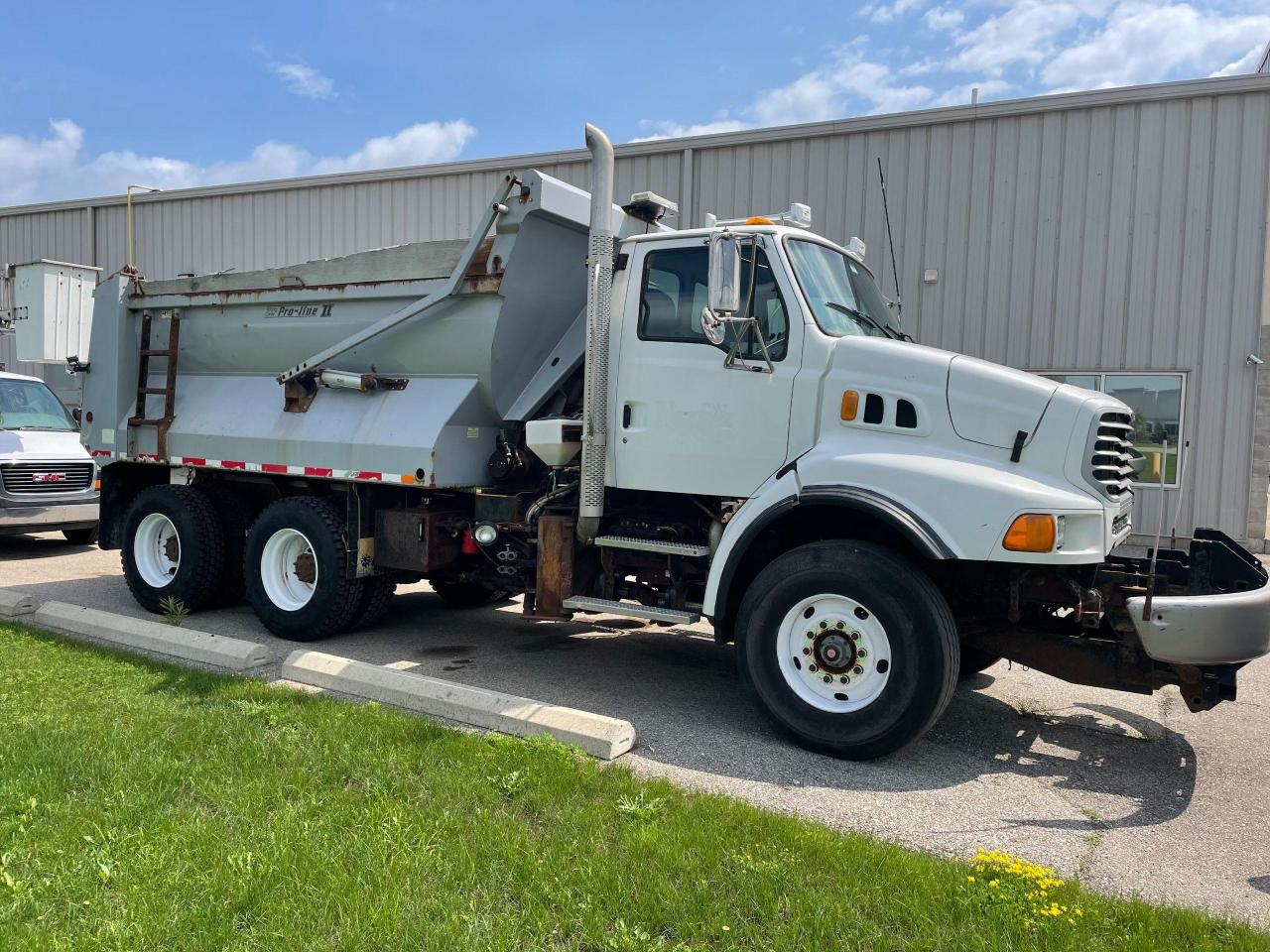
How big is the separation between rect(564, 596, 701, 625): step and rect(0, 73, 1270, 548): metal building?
322 inches

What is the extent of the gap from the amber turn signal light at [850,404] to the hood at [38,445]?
945cm

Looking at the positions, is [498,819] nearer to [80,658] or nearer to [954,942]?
[954,942]

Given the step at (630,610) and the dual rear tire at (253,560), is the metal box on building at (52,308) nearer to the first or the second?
the dual rear tire at (253,560)

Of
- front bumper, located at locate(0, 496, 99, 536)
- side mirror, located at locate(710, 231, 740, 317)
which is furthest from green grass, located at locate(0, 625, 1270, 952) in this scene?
front bumper, located at locate(0, 496, 99, 536)

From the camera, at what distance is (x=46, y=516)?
10.9 metres

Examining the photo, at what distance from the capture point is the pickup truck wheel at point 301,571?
7154 millimetres

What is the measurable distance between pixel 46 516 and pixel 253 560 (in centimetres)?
504

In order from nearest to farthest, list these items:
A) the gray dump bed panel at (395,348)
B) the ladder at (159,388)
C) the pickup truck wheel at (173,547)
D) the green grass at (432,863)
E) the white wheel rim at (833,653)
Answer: the green grass at (432,863) → the white wheel rim at (833,653) → the gray dump bed panel at (395,348) → the pickup truck wheel at (173,547) → the ladder at (159,388)

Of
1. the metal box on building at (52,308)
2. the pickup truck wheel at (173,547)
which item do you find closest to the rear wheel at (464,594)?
the pickup truck wheel at (173,547)

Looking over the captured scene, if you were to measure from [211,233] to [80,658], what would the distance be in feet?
49.1

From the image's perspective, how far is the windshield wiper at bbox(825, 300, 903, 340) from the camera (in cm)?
562

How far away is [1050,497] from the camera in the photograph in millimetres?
4578

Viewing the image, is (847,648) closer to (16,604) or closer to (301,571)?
(301,571)

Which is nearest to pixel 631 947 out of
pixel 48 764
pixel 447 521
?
pixel 48 764
